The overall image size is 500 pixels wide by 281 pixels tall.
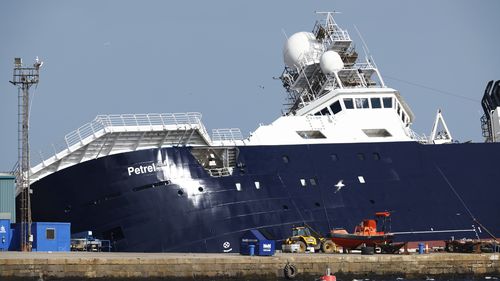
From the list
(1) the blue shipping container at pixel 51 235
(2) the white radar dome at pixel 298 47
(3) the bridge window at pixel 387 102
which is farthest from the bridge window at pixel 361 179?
(1) the blue shipping container at pixel 51 235

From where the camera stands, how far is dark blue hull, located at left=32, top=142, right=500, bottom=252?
44375 mm

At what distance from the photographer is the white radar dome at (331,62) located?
5309 cm

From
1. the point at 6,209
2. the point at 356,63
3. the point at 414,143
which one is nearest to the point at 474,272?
the point at 414,143

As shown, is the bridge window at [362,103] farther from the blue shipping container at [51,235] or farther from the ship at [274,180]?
the blue shipping container at [51,235]

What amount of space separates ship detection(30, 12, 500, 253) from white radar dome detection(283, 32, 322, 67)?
4248 millimetres

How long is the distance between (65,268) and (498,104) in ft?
113

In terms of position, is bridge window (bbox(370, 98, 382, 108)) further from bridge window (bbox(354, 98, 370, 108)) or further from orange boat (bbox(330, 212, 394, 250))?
orange boat (bbox(330, 212, 394, 250))

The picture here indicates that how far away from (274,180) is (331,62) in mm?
10124

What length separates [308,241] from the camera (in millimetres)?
45156

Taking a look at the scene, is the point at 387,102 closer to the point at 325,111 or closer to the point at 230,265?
the point at 325,111

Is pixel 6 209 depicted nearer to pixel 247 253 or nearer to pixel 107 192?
pixel 107 192

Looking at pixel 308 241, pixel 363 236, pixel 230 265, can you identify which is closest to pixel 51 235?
pixel 230 265

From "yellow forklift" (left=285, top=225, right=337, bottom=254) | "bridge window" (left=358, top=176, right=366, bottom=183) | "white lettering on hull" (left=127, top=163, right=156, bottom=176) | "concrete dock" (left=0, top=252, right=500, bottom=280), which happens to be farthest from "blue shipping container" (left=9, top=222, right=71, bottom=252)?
"bridge window" (left=358, top=176, right=366, bottom=183)

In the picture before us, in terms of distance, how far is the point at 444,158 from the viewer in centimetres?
4947
